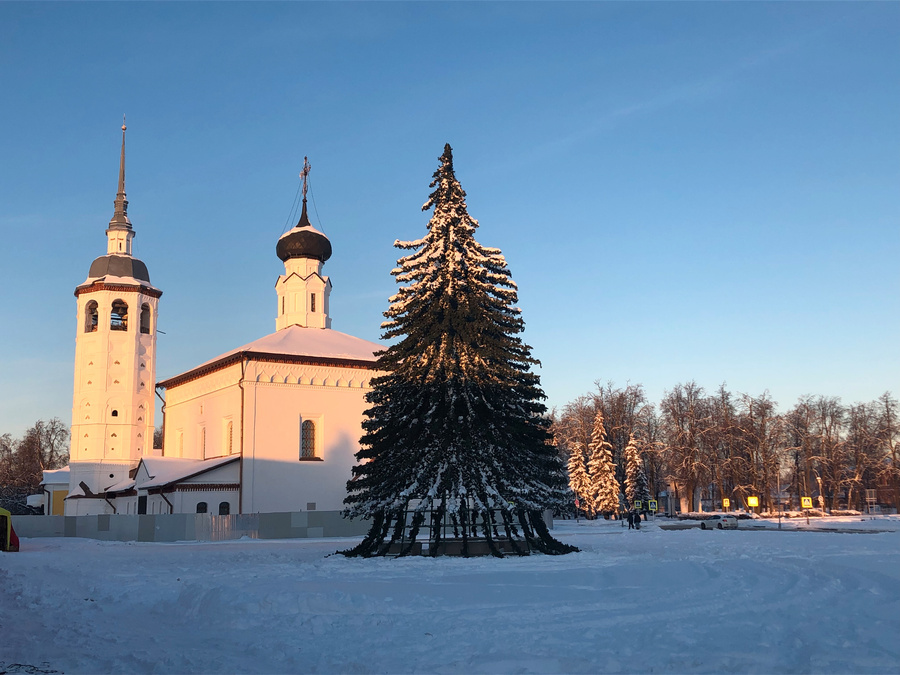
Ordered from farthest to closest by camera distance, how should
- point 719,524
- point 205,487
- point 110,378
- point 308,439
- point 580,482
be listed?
1. point 580,482
2. point 110,378
3. point 308,439
4. point 719,524
5. point 205,487

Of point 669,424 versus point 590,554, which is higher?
point 669,424

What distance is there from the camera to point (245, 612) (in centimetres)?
1248

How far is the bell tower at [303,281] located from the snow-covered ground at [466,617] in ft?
104

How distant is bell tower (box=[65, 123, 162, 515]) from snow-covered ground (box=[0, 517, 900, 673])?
36.2 metres

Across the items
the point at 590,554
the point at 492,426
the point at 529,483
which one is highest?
the point at 492,426

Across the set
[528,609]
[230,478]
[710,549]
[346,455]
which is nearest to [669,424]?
[346,455]

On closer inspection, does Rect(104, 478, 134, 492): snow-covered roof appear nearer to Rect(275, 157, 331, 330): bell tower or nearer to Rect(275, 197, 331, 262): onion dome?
Rect(275, 157, 331, 330): bell tower

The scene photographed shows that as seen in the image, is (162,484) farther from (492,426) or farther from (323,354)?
(492,426)

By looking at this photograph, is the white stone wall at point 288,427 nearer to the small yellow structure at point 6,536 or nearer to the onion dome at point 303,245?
the onion dome at point 303,245

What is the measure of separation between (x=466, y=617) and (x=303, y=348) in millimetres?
34241

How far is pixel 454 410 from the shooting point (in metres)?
22.5

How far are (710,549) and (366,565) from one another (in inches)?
382

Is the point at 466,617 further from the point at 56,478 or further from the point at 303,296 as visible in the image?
the point at 56,478

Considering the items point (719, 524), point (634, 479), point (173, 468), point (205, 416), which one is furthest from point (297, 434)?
point (634, 479)
